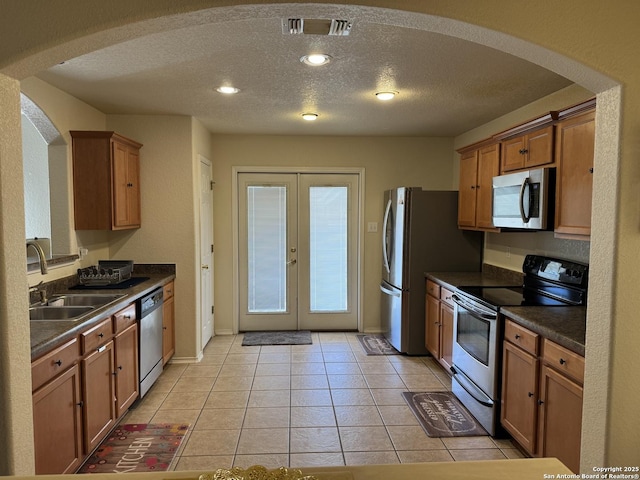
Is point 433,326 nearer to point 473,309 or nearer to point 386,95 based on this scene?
point 473,309

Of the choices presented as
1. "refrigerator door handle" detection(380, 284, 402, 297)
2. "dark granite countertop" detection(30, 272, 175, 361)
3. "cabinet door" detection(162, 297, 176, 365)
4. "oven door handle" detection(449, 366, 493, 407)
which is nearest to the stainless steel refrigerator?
"refrigerator door handle" detection(380, 284, 402, 297)

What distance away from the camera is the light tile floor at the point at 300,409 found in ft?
8.90

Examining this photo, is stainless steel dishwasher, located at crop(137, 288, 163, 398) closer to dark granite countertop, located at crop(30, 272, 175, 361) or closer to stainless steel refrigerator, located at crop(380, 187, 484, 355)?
dark granite countertop, located at crop(30, 272, 175, 361)

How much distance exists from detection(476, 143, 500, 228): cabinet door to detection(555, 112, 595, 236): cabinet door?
0.88 metres

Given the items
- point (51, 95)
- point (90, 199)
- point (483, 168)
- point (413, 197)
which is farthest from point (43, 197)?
point (483, 168)

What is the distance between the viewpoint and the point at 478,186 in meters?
3.92

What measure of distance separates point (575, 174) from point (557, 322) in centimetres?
88

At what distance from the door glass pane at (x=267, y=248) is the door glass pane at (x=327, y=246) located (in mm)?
358

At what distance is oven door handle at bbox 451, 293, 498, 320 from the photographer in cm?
287

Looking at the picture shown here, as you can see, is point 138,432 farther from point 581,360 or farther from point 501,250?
point 501,250

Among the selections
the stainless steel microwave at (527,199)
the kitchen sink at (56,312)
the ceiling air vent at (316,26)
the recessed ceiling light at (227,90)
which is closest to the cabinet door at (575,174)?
the stainless steel microwave at (527,199)

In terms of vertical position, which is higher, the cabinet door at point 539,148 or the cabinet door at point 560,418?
the cabinet door at point 539,148

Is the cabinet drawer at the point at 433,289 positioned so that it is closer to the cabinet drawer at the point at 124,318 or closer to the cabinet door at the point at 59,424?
the cabinet drawer at the point at 124,318

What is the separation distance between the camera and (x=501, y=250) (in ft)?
13.7
